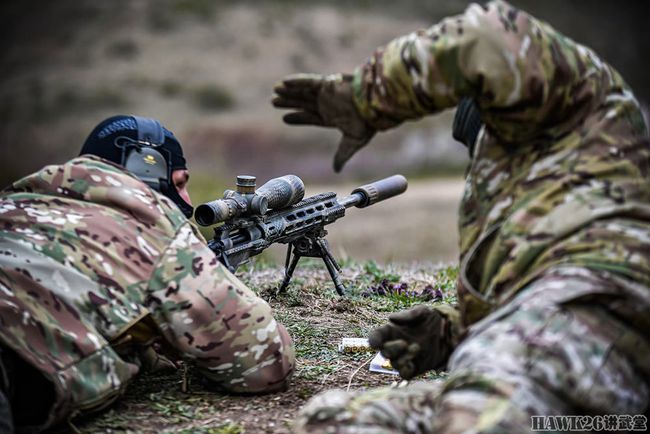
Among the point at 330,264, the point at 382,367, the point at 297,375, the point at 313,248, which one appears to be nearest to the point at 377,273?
the point at 330,264

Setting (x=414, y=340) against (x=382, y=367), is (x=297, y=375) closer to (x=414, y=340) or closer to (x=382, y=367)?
(x=382, y=367)

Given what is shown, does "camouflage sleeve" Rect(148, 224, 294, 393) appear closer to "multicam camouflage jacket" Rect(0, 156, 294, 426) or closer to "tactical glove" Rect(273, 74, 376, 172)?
"multicam camouflage jacket" Rect(0, 156, 294, 426)

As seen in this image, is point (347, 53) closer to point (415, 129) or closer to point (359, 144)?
point (415, 129)

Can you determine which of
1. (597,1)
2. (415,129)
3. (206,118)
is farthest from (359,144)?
(597,1)

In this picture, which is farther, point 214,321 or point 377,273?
point 377,273

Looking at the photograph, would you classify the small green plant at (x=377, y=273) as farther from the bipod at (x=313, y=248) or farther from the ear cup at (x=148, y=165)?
the ear cup at (x=148, y=165)

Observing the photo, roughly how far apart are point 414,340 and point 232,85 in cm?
927

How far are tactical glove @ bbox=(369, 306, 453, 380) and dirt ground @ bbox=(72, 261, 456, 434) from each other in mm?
420

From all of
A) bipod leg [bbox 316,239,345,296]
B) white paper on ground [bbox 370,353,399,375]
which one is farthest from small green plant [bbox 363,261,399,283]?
white paper on ground [bbox 370,353,399,375]

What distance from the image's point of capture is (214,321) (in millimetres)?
2984

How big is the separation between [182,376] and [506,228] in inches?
67.5

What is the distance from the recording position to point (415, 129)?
39.6ft

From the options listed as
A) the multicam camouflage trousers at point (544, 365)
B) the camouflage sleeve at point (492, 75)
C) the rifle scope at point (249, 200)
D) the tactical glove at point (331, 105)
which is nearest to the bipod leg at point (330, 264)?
the rifle scope at point (249, 200)

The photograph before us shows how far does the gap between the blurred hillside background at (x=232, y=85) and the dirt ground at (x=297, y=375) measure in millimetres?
4645
